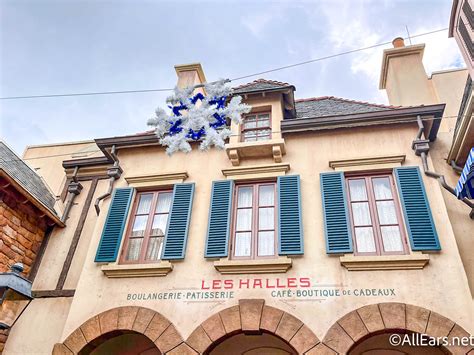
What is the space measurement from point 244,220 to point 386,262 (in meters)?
2.65

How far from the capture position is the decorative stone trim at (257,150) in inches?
295

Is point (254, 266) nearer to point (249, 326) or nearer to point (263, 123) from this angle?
point (249, 326)

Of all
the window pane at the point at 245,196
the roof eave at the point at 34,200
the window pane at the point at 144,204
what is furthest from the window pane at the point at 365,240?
the roof eave at the point at 34,200

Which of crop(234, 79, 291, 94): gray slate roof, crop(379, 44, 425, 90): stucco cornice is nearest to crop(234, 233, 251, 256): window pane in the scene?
crop(234, 79, 291, 94): gray slate roof

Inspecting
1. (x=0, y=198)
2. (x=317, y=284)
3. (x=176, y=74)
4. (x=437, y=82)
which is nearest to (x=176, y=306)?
(x=317, y=284)

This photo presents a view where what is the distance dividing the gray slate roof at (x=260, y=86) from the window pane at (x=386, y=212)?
3477 millimetres

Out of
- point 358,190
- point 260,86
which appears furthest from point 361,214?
point 260,86

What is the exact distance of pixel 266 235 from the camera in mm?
6691

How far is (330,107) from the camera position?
908 cm

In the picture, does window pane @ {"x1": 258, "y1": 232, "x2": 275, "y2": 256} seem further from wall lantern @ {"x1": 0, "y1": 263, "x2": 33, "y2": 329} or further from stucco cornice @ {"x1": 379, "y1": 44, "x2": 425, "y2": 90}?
stucco cornice @ {"x1": 379, "y1": 44, "x2": 425, "y2": 90}

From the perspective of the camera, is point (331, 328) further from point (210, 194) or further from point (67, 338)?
point (67, 338)

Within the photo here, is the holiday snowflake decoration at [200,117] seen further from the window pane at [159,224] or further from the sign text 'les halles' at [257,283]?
the sign text 'les halles' at [257,283]

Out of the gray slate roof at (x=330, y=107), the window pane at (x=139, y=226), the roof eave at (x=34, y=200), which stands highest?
the gray slate roof at (x=330, y=107)

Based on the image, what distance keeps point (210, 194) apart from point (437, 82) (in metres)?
7.63
